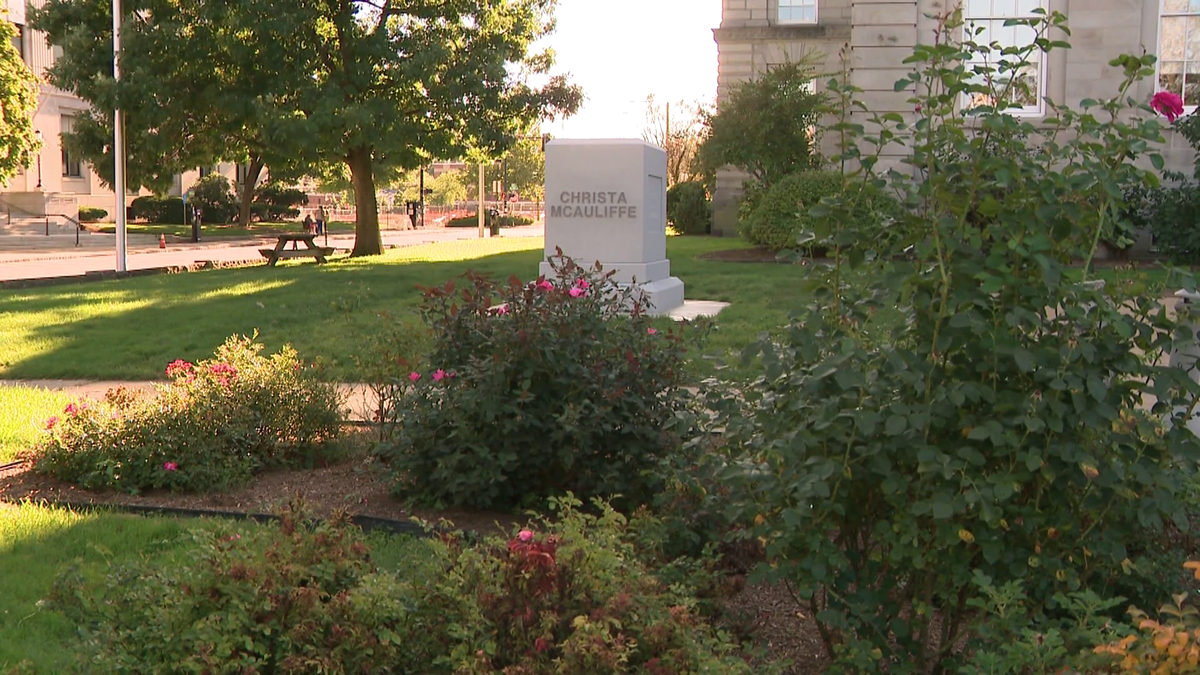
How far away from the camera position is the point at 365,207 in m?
28.7

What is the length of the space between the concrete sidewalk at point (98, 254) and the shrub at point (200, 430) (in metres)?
15.8

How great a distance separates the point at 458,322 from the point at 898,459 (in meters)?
3.06

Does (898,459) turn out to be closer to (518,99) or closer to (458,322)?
(458,322)

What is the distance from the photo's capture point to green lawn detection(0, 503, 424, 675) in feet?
13.3

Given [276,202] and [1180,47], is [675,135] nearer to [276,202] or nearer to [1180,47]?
Answer: [276,202]

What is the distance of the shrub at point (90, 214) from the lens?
53438 millimetres

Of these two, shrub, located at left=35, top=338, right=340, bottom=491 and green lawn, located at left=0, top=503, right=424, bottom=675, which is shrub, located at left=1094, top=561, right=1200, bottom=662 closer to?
green lawn, located at left=0, top=503, right=424, bottom=675

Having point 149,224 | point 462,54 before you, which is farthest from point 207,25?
point 149,224

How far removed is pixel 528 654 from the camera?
3.33 m

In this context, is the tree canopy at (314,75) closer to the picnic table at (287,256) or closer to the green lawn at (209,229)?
the picnic table at (287,256)

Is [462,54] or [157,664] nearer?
[157,664]

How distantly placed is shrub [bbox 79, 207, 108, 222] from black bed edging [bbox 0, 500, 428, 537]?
51.4m

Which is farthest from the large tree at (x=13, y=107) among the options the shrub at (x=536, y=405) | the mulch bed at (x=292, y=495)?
the shrub at (x=536, y=405)

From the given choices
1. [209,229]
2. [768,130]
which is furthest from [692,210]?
[209,229]
